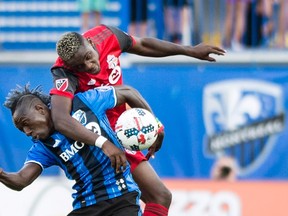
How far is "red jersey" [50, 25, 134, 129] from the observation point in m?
7.98

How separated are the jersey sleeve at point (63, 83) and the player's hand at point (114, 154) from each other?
69 cm

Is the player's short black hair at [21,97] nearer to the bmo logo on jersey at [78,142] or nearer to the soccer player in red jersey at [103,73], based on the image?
the soccer player in red jersey at [103,73]

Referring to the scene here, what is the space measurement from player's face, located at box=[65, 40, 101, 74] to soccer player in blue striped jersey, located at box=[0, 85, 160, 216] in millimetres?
187

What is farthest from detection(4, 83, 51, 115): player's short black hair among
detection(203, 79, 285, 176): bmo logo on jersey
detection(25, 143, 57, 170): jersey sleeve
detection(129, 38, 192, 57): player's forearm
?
detection(203, 79, 285, 176): bmo logo on jersey

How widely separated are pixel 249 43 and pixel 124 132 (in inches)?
277

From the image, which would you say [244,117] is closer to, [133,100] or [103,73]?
[103,73]

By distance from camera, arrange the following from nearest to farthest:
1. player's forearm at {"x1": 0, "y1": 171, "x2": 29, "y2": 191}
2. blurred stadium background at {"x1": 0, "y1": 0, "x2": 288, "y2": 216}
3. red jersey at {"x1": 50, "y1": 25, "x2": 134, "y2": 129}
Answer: player's forearm at {"x1": 0, "y1": 171, "x2": 29, "y2": 191} → red jersey at {"x1": 50, "y1": 25, "x2": 134, "y2": 129} → blurred stadium background at {"x1": 0, "y1": 0, "x2": 288, "y2": 216}

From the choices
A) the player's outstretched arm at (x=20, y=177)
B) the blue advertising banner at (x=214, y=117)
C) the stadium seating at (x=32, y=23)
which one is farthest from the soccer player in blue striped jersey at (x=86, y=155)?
the stadium seating at (x=32, y=23)

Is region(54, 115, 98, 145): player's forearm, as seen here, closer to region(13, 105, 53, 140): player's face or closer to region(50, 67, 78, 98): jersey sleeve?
region(13, 105, 53, 140): player's face

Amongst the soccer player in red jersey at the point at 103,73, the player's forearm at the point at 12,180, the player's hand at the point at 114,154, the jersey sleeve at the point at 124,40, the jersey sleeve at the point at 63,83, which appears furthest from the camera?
the jersey sleeve at the point at 124,40

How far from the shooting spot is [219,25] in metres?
14.3

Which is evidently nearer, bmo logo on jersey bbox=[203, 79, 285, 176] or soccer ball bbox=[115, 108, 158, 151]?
soccer ball bbox=[115, 108, 158, 151]

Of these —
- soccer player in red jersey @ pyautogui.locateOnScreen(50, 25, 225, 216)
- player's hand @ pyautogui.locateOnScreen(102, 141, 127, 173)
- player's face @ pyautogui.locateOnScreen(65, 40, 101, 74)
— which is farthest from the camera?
player's face @ pyautogui.locateOnScreen(65, 40, 101, 74)

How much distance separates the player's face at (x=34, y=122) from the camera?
7.43 meters
